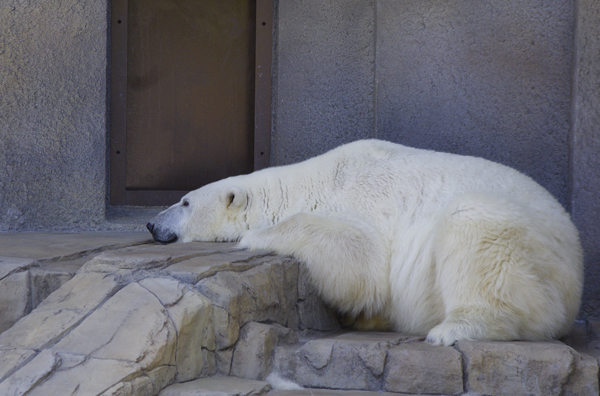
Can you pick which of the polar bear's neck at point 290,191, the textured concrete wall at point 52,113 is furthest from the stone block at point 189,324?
the textured concrete wall at point 52,113

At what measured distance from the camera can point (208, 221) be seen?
356cm

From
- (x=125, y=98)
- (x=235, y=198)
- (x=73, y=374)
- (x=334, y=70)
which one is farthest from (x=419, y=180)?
(x=125, y=98)

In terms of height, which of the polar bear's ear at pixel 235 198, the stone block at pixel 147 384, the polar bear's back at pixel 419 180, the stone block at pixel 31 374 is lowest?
the stone block at pixel 147 384

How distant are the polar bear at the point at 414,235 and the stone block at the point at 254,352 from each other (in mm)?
626

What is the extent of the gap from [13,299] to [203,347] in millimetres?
956

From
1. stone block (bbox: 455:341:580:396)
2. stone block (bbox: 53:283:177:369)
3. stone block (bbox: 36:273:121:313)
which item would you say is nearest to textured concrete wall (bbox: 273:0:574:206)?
stone block (bbox: 455:341:580:396)

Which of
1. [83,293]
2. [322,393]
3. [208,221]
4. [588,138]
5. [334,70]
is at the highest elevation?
[334,70]

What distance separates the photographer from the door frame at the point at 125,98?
4.72m

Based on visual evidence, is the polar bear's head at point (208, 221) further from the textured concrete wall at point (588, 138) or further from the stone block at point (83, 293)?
the textured concrete wall at point (588, 138)

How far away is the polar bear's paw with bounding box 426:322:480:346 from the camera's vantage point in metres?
2.40

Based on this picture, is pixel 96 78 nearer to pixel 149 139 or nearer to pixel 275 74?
pixel 149 139

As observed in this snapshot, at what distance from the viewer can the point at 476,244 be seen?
8.46ft

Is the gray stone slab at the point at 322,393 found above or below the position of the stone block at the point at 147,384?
below

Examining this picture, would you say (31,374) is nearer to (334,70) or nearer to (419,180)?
(419,180)
